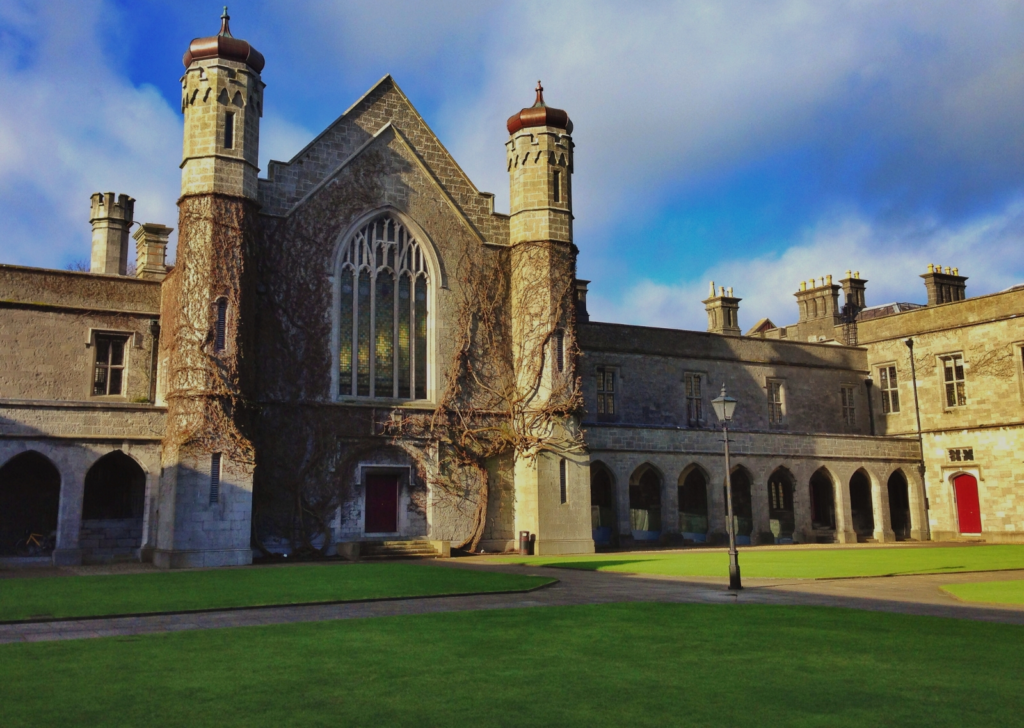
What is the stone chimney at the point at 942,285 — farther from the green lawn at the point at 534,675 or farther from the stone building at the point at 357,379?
the green lawn at the point at 534,675

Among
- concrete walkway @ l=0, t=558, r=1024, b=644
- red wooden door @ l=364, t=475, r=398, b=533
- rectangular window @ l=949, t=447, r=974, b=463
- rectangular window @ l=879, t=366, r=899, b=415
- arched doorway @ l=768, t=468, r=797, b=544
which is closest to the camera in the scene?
concrete walkway @ l=0, t=558, r=1024, b=644

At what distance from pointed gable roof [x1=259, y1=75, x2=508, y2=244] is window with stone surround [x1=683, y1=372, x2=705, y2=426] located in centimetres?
999

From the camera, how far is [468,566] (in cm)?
2077

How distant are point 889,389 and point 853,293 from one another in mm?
→ 5167

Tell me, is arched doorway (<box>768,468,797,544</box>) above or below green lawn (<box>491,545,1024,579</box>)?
above

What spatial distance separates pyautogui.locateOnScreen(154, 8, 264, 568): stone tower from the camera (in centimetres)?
2161

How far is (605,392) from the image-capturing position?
31828 mm

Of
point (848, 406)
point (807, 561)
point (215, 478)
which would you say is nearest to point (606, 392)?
point (807, 561)

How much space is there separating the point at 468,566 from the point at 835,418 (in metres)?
21.3

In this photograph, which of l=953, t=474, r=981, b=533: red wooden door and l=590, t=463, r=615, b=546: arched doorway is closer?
l=590, t=463, r=615, b=546: arched doorway

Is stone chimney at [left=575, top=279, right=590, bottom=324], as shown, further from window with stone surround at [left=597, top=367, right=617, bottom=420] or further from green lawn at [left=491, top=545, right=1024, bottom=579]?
green lawn at [left=491, top=545, right=1024, bottom=579]

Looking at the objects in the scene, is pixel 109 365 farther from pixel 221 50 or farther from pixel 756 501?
pixel 756 501

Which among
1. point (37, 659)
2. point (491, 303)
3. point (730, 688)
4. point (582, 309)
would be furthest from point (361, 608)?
point (582, 309)

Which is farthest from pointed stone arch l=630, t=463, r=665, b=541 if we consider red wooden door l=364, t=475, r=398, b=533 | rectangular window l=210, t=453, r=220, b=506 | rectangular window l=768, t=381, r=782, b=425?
rectangular window l=210, t=453, r=220, b=506
